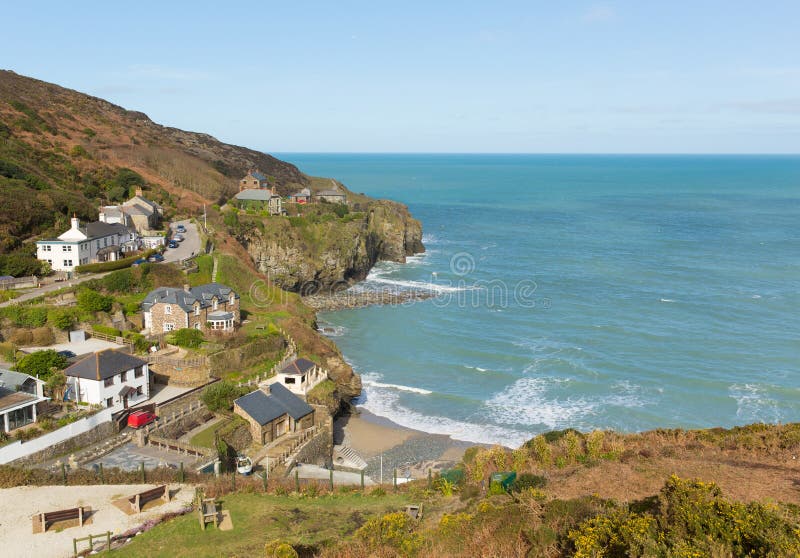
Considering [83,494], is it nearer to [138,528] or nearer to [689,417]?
[138,528]

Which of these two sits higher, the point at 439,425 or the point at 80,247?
the point at 80,247

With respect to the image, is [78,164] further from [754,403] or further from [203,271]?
[754,403]

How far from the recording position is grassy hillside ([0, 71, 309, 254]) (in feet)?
190

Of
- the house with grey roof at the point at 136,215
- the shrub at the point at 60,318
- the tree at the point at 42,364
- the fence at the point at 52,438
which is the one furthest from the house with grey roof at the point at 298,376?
the house with grey roof at the point at 136,215

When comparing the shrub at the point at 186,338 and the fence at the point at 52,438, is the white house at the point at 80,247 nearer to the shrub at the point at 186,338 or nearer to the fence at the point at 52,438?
the shrub at the point at 186,338

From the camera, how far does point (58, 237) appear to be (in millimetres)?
51031

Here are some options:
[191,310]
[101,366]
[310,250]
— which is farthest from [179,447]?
[310,250]

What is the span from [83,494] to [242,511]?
7192 millimetres

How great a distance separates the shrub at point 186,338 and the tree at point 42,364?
24.9 ft

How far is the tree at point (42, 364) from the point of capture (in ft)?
106


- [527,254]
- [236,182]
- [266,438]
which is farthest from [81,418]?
[236,182]

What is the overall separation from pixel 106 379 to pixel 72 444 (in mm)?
4202

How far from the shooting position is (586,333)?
56.4 meters

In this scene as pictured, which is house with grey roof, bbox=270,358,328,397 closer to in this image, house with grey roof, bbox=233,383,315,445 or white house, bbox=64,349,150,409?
house with grey roof, bbox=233,383,315,445
